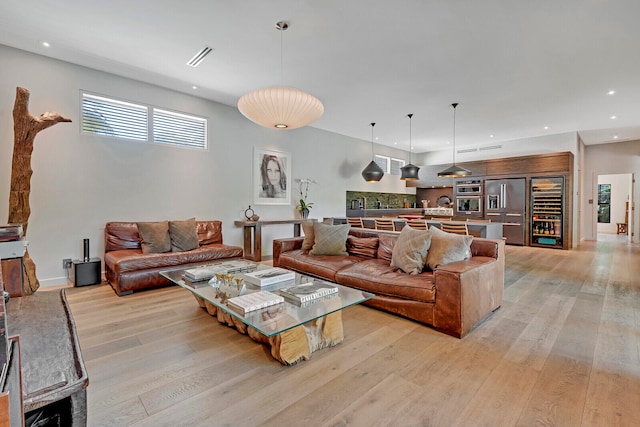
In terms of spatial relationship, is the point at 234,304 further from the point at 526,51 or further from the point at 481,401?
the point at 526,51

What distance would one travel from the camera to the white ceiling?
110 inches

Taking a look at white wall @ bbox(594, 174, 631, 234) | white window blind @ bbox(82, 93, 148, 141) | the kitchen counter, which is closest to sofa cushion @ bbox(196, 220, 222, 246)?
white window blind @ bbox(82, 93, 148, 141)

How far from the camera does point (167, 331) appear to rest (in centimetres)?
262

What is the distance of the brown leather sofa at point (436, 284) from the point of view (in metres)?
2.53

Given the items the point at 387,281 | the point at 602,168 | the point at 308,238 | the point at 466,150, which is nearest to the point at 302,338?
the point at 387,281

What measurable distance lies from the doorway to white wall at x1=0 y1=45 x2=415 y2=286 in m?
12.2

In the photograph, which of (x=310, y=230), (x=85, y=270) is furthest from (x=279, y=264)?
(x=85, y=270)

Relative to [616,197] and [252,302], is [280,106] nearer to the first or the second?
[252,302]

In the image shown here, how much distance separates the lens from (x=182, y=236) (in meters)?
4.37

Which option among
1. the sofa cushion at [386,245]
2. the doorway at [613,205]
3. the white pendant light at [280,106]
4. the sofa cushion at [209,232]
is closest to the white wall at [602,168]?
the doorway at [613,205]

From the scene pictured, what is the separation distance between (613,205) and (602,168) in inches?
135

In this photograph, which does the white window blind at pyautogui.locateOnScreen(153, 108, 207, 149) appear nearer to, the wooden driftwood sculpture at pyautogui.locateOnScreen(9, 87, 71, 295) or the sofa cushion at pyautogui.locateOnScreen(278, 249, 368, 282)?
the wooden driftwood sculpture at pyautogui.locateOnScreen(9, 87, 71, 295)

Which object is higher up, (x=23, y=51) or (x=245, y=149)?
(x=23, y=51)

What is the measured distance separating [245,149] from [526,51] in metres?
4.59
